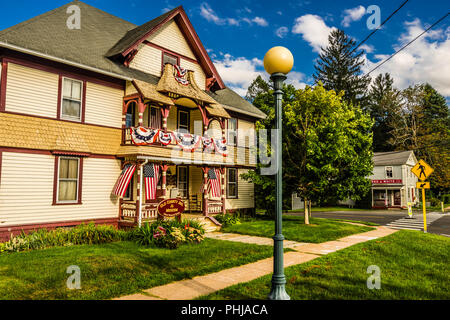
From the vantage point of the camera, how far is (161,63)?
56.7 ft

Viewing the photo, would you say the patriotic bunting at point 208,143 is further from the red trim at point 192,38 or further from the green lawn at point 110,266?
the green lawn at point 110,266

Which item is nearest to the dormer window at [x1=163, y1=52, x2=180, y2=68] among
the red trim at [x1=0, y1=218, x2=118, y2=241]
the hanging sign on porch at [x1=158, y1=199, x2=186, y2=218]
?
the hanging sign on porch at [x1=158, y1=199, x2=186, y2=218]

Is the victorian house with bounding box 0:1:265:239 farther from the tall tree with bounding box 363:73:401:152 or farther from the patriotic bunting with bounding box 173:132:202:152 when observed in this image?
the tall tree with bounding box 363:73:401:152

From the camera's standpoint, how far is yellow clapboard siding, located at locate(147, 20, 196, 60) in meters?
17.1

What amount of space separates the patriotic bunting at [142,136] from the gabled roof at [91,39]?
2431 millimetres

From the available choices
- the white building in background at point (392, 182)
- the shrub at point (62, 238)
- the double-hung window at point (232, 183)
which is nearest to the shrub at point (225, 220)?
the double-hung window at point (232, 183)

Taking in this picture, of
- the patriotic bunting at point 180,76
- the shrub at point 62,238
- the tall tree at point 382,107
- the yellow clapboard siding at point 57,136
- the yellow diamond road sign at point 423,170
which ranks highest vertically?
the tall tree at point 382,107

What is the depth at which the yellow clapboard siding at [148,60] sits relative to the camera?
633 inches

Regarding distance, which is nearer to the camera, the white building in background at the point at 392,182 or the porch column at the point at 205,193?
the porch column at the point at 205,193

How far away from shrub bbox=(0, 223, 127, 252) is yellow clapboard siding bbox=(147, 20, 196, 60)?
9.91 meters
